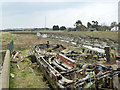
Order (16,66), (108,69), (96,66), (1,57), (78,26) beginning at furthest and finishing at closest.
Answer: (78,26) → (1,57) → (16,66) → (96,66) → (108,69)

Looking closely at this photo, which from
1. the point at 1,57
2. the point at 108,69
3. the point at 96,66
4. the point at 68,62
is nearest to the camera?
the point at 108,69

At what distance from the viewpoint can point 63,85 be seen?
5.61 meters

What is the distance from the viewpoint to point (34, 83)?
8.34 m

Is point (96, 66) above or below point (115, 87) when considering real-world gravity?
above

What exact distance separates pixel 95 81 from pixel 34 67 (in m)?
7.28

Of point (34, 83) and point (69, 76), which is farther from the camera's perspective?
point (34, 83)

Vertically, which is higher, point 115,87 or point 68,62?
point 68,62

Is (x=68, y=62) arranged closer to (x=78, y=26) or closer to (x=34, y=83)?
(x=34, y=83)

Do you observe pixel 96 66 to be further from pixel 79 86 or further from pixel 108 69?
pixel 79 86

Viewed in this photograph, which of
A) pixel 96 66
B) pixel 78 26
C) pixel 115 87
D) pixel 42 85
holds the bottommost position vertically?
pixel 42 85

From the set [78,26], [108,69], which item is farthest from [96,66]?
[78,26]

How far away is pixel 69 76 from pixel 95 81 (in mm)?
1801

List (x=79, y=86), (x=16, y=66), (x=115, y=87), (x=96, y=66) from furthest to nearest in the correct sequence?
(x=16, y=66) → (x=96, y=66) → (x=115, y=87) → (x=79, y=86)

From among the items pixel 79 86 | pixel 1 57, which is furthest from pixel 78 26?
pixel 79 86
